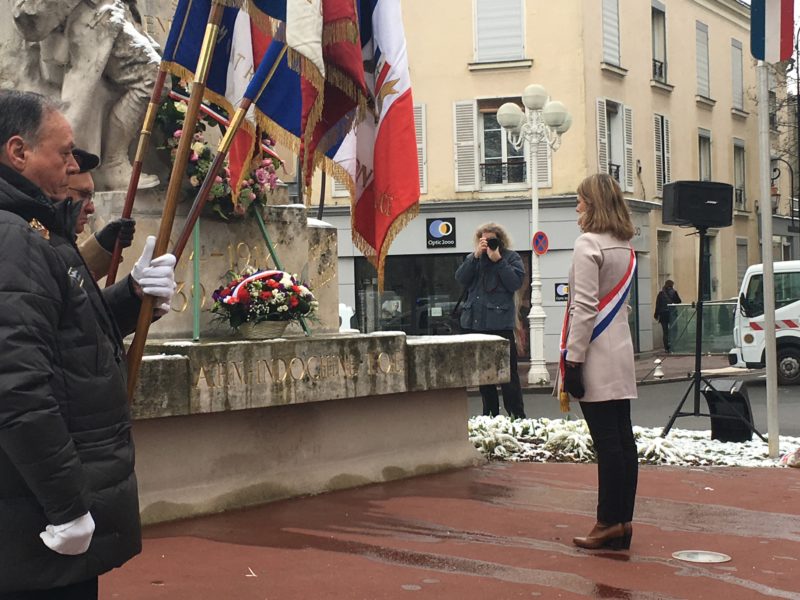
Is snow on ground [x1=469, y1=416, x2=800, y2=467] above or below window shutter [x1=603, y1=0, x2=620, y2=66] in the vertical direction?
below

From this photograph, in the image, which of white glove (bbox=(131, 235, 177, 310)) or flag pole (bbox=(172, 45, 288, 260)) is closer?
white glove (bbox=(131, 235, 177, 310))

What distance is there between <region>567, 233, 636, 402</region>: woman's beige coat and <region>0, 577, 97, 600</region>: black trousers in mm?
3148

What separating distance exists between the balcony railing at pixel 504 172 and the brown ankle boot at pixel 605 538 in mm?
23598

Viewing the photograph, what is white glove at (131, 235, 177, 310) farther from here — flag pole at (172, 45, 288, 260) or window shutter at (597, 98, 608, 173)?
window shutter at (597, 98, 608, 173)

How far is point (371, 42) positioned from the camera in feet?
20.1

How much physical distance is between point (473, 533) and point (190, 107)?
310 centimetres

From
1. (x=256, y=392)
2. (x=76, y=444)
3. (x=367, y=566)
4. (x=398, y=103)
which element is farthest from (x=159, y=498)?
(x=76, y=444)

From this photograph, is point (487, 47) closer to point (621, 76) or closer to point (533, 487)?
point (621, 76)

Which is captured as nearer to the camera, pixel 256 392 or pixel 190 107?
pixel 190 107

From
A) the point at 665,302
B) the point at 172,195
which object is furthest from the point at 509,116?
the point at 172,195

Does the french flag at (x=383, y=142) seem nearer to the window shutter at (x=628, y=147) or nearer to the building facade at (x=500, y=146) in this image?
the building facade at (x=500, y=146)

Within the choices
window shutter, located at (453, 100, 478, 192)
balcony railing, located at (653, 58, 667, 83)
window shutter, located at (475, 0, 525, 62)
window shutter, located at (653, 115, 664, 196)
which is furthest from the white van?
balcony railing, located at (653, 58, 667, 83)

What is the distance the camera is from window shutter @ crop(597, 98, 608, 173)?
29375mm

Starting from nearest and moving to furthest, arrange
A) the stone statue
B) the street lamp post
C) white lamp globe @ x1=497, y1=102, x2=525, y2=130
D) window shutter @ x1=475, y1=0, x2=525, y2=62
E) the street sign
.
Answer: the stone statue
the street sign
the street lamp post
white lamp globe @ x1=497, y1=102, x2=525, y2=130
window shutter @ x1=475, y1=0, x2=525, y2=62
